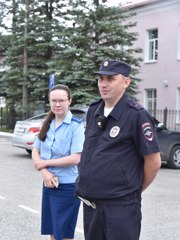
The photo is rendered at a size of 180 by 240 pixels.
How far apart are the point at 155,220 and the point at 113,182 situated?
3723mm

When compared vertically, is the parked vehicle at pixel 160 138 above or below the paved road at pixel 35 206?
above

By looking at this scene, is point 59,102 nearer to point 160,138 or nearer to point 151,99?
point 160,138

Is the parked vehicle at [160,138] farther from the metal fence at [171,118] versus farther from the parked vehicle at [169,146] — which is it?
the metal fence at [171,118]

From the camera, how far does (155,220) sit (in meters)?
6.35

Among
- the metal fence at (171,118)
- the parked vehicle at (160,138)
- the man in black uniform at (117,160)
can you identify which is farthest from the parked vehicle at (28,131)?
the metal fence at (171,118)

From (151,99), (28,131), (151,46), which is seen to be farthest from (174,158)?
(151,46)

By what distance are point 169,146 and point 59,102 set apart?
9.39m

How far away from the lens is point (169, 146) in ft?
42.6

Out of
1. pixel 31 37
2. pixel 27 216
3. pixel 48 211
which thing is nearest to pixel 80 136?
pixel 48 211

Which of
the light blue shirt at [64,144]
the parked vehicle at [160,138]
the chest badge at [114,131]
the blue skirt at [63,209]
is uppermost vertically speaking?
the chest badge at [114,131]

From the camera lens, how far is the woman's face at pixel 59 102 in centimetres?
400

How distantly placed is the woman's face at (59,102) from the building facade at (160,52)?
21.0m

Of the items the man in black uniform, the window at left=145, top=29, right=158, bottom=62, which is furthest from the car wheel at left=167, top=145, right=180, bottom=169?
the window at left=145, top=29, right=158, bottom=62

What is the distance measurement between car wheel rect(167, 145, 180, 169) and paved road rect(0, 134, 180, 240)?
4.52 feet
